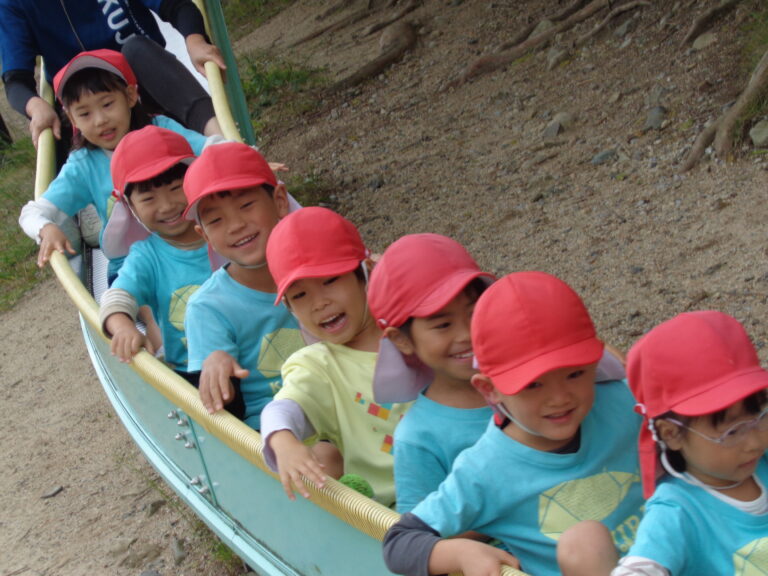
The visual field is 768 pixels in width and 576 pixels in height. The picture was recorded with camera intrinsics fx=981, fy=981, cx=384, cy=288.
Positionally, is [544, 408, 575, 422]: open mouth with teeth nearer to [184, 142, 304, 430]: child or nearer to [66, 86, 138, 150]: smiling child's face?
[184, 142, 304, 430]: child

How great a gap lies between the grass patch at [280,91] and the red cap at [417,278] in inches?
288

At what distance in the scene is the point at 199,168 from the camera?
3.04 meters

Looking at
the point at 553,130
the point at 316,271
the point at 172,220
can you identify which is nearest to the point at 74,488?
the point at 172,220

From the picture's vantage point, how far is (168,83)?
181 inches

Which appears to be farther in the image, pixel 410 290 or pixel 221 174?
pixel 221 174

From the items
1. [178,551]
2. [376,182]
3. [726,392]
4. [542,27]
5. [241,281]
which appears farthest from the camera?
[542,27]

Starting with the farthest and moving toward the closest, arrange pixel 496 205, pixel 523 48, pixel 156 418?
1. pixel 523 48
2. pixel 496 205
3. pixel 156 418

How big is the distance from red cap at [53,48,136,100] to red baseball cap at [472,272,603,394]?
2.72 meters

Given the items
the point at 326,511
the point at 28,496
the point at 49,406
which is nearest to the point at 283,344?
the point at 326,511

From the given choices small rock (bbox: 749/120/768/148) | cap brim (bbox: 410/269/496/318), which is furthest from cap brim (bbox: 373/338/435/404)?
small rock (bbox: 749/120/768/148)

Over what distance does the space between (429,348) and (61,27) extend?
3.38 meters

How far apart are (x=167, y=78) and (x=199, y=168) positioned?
5.63 feet

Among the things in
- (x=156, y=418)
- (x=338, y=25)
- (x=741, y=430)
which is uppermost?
(x=741, y=430)

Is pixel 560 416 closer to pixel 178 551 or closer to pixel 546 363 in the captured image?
pixel 546 363
